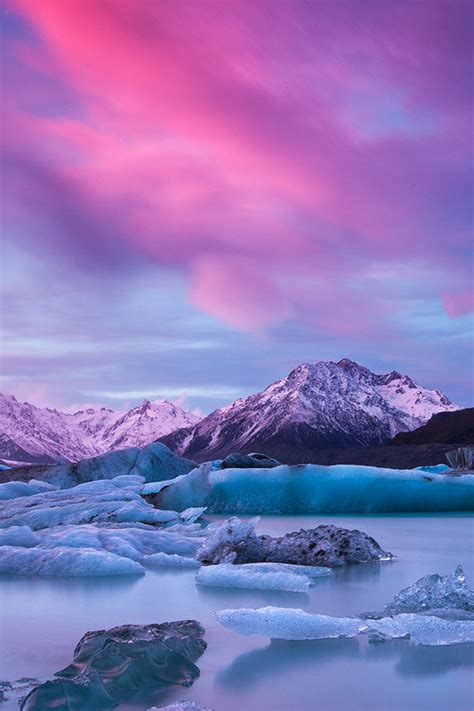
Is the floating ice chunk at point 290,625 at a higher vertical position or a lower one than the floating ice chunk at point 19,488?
lower

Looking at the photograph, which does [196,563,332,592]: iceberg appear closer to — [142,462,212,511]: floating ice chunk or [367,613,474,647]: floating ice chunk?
[367,613,474,647]: floating ice chunk

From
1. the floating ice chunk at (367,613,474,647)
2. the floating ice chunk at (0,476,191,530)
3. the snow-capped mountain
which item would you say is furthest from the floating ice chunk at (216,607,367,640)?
the snow-capped mountain

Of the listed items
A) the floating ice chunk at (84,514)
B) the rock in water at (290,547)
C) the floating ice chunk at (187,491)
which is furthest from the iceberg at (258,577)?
the floating ice chunk at (187,491)

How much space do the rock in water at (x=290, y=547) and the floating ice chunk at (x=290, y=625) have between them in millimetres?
2911

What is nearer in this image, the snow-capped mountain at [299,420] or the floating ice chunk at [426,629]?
the floating ice chunk at [426,629]

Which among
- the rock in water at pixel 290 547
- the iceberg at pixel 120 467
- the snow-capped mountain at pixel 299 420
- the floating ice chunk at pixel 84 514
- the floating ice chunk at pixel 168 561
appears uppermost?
the snow-capped mountain at pixel 299 420

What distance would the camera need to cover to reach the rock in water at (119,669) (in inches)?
108

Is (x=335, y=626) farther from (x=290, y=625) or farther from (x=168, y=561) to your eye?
(x=168, y=561)

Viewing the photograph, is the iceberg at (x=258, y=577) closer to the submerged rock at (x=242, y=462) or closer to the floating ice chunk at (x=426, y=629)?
the floating ice chunk at (x=426, y=629)

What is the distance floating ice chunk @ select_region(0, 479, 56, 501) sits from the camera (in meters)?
16.3

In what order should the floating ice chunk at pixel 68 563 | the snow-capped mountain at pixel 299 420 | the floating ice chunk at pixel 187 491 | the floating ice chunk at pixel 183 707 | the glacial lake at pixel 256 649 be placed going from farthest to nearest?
the snow-capped mountain at pixel 299 420 < the floating ice chunk at pixel 187 491 < the floating ice chunk at pixel 68 563 < the glacial lake at pixel 256 649 < the floating ice chunk at pixel 183 707

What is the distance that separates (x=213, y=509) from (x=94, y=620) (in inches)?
516

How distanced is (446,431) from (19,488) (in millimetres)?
72009

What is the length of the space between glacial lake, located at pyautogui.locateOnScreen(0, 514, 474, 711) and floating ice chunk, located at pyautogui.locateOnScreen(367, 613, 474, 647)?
8cm
